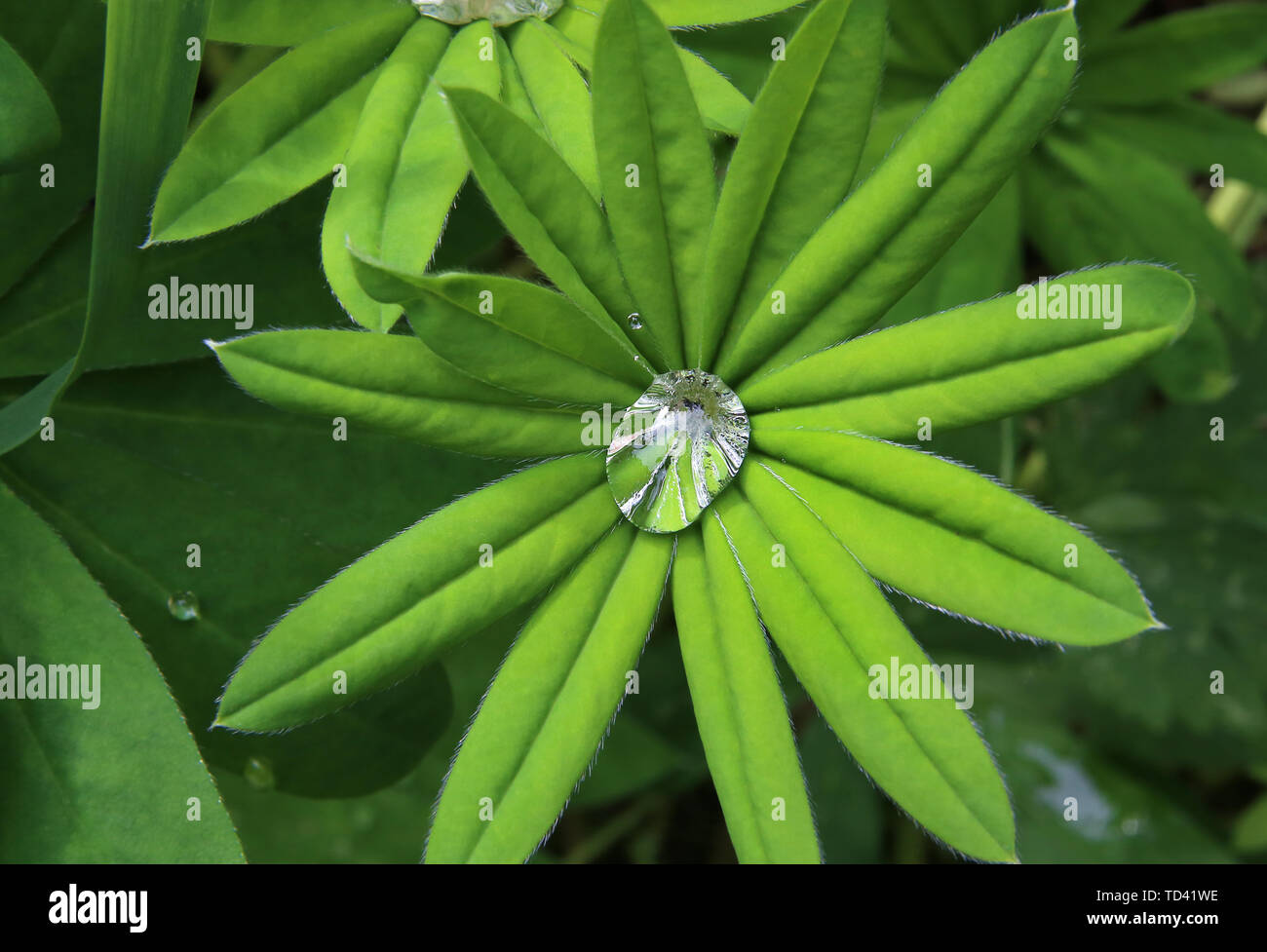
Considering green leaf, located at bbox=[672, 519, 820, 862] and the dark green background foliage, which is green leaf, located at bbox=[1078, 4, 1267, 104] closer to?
the dark green background foliage

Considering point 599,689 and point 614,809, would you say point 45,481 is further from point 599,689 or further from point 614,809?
point 614,809

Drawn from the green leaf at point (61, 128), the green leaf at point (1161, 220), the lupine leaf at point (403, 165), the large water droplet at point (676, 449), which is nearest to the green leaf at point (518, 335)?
the large water droplet at point (676, 449)

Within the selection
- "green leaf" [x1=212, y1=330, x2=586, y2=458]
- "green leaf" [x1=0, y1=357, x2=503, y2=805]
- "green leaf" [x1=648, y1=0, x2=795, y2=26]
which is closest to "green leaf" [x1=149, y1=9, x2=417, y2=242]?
"green leaf" [x1=212, y1=330, x2=586, y2=458]

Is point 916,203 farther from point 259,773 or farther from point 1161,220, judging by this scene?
point 259,773

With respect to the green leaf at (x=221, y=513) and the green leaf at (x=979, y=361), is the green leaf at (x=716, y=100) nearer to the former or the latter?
the green leaf at (x=979, y=361)

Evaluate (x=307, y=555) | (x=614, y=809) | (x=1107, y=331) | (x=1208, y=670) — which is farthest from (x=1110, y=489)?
(x=307, y=555)

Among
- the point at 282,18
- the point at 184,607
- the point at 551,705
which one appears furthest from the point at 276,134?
Result: the point at 551,705
